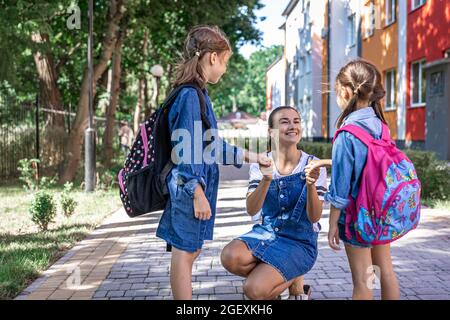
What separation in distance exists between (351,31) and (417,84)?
27.4 feet

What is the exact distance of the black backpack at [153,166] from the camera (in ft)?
9.70

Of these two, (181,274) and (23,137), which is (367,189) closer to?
(181,274)

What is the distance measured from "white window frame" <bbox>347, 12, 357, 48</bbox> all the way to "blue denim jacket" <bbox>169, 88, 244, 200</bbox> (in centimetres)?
2183

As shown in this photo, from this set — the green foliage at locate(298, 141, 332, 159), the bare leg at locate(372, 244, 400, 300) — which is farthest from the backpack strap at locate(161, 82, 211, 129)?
the green foliage at locate(298, 141, 332, 159)

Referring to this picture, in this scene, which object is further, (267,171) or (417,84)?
(417,84)

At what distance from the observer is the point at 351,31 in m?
24.8

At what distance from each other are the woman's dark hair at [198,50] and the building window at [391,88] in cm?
1673

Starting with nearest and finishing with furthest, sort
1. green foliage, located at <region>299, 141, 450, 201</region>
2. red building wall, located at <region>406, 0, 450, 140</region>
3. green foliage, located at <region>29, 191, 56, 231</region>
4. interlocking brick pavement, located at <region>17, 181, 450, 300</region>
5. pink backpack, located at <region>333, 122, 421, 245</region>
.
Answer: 1. pink backpack, located at <region>333, 122, 421, 245</region>
2. interlocking brick pavement, located at <region>17, 181, 450, 300</region>
3. green foliage, located at <region>29, 191, 56, 231</region>
4. green foliage, located at <region>299, 141, 450, 201</region>
5. red building wall, located at <region>406, 0, 450, 140</region>

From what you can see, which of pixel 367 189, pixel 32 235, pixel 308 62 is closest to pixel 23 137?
pixel 32 235

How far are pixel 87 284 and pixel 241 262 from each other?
162cm

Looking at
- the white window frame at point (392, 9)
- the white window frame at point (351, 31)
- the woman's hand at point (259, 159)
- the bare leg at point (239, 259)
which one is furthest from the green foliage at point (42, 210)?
the white window frame at point (351, 31)

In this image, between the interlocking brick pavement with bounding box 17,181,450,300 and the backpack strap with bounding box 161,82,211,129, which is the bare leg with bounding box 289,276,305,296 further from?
the backpack strap with bounding box 161,82,211,129

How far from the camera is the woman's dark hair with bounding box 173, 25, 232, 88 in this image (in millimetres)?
2979
